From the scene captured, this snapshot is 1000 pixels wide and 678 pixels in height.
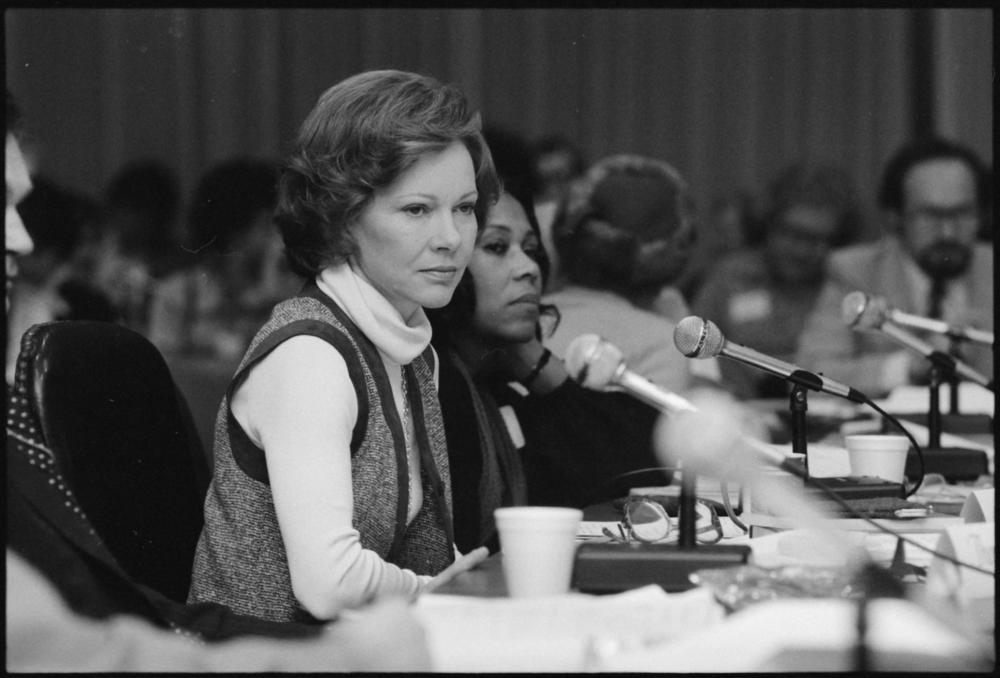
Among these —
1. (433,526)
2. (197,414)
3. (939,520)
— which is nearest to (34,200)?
(197,414)

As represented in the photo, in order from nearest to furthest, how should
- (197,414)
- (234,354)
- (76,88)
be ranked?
(197,414) < (234,354) < (76,88)

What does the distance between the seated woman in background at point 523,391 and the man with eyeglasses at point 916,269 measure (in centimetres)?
168

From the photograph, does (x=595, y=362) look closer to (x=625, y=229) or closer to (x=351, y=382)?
(x=351, y=382)

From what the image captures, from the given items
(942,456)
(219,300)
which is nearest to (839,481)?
(942,456)

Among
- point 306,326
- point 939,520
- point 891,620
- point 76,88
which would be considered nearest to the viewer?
point 891,620

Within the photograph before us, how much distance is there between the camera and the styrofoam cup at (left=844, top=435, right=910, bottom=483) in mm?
2254

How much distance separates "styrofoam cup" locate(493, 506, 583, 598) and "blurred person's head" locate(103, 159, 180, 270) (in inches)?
192

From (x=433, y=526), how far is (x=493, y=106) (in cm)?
522

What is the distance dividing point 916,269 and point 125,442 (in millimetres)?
3622

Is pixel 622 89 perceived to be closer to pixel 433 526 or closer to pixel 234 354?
pixel 234 354

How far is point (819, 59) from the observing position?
6.94 m

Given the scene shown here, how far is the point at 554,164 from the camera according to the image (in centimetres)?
591

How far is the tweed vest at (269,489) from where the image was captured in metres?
1.82

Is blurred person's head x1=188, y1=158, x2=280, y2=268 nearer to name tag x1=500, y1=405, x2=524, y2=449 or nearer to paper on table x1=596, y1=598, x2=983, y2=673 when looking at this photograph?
name tag x1=500, y1=405, x2=524, y2=449
